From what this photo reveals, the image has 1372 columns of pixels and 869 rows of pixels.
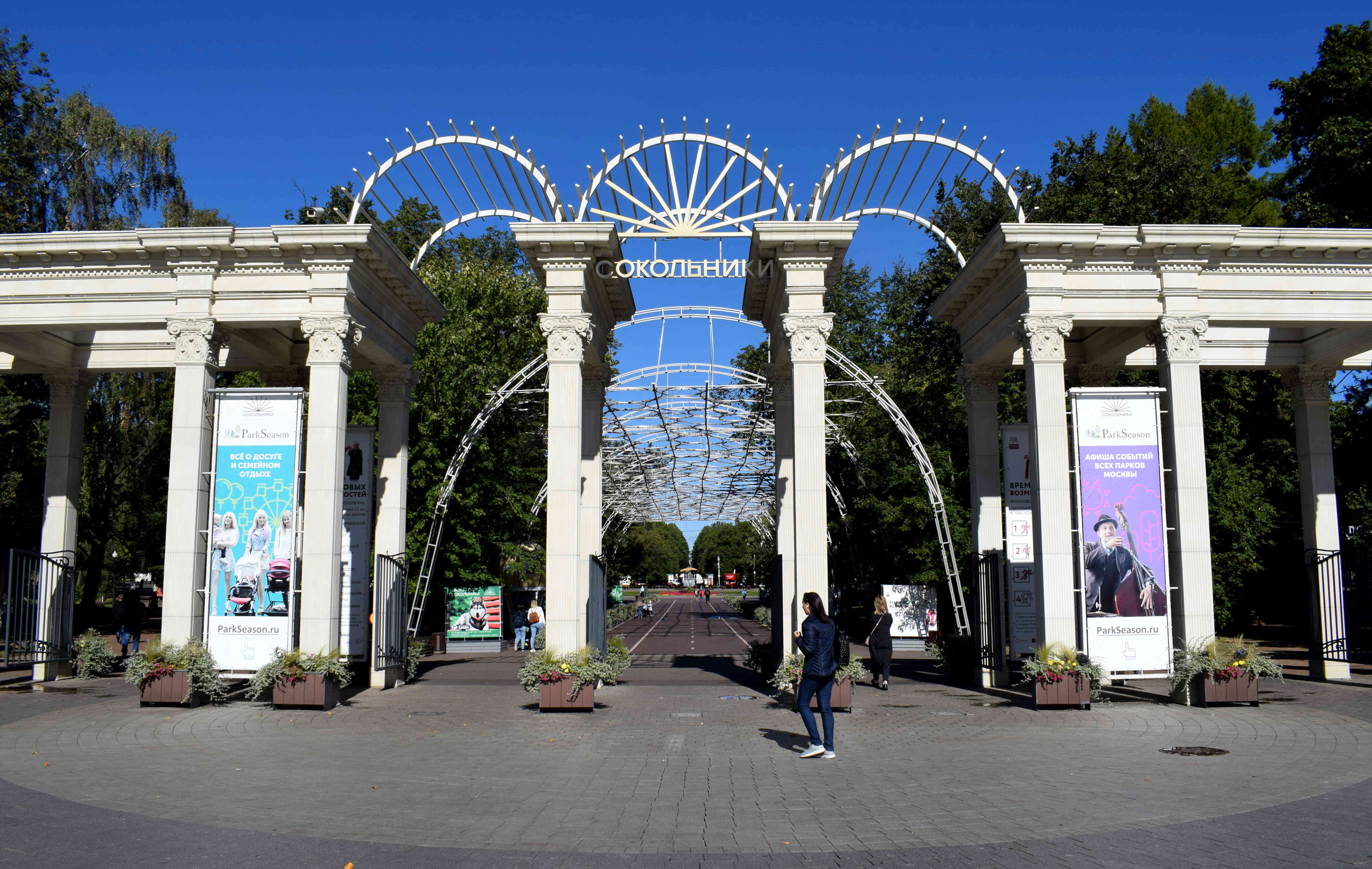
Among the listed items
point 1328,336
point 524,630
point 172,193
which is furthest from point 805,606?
point 172,193

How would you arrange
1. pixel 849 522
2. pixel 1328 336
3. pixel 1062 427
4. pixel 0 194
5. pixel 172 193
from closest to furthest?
pixel 1062 427 < pixel 1328 336 < pixel 0 194 < pixel 172 193 < pixel 849 522

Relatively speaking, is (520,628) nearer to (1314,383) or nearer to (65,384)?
(65,384)

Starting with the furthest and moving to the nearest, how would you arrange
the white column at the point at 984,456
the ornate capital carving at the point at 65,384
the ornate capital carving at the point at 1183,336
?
1. the ornate capital carving at the point at 65,384
2. the white column at the point at 984,456
3. the ornate capital carving at the point at 1183,336

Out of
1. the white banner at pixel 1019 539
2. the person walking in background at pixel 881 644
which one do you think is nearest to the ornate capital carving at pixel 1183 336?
the white banner at pixel 1019 539

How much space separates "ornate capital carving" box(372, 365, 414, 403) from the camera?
18.6 metres

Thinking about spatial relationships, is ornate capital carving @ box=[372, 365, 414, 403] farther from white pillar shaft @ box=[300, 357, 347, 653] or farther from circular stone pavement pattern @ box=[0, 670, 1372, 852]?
circular stone pavement pattern @ box=[0, 670, 1372, 852]

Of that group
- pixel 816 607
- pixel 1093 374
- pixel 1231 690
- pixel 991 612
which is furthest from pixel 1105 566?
pixel 816 607

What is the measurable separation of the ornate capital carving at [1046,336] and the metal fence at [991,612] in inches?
144

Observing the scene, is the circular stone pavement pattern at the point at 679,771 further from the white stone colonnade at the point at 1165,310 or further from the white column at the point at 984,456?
the white column at the point at 984,456

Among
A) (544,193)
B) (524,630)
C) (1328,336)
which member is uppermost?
(544,193)

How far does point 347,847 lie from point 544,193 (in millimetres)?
12325

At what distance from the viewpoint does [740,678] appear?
62.7 ft

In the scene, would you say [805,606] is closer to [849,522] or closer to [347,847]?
[347,847]

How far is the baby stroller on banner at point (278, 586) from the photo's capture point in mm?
14969
